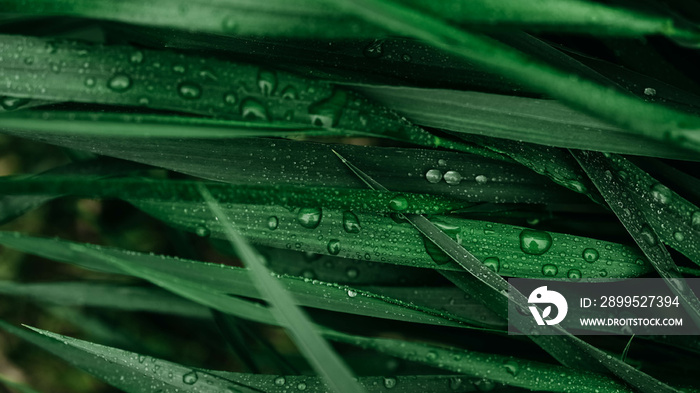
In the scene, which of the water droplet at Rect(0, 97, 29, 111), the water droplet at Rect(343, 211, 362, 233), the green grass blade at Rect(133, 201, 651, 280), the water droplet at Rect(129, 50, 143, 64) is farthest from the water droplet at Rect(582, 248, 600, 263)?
the water droplet at Rect(0, 97, 29, 111)

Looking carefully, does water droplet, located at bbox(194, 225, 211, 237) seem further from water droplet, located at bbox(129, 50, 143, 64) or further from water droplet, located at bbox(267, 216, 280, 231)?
water droplet, located at bbox(129, 50, 143, 64)

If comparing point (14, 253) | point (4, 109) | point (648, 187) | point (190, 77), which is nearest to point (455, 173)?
point (648, 187)

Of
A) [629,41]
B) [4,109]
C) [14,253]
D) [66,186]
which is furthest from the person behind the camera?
[14,253]

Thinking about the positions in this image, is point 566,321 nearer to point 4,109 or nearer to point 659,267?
point 659,267

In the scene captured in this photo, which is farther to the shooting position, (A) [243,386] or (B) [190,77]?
(A) [243,386]

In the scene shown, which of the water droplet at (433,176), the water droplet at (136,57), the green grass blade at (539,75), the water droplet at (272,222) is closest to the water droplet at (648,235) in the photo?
the green grass blade at (539,75)

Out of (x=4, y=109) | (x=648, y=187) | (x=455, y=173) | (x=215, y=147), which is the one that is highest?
(x=4, y=109)

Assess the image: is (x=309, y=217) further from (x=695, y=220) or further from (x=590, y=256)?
(x=695, y=220)
